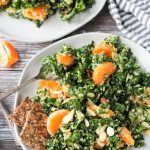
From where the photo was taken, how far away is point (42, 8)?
9.62ft

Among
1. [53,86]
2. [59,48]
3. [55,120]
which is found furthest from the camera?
[59,48]

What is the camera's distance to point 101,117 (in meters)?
2.68

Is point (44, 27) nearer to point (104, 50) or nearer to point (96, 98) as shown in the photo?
point (104, 50)

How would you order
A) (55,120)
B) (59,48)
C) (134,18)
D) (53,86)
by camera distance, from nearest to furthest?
(55,120) < (53,86) < (59,48) < (134,18)

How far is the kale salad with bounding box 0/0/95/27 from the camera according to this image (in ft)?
9.59

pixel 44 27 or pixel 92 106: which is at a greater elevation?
pixel 44 27

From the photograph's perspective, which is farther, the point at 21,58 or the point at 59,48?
the point at 21,58

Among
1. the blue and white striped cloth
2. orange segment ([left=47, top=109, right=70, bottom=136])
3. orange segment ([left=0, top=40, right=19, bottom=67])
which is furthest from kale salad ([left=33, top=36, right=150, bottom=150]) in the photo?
orange segment ([left=0, top=40, right=19, bottom=67])

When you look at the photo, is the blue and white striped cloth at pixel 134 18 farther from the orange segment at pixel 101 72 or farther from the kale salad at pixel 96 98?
the orange segment at pixel 101 72

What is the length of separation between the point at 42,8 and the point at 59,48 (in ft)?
0.79

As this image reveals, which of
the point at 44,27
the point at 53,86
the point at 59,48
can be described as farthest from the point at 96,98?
the point at 44,27

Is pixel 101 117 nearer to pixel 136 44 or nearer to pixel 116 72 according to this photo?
pixel 116 72

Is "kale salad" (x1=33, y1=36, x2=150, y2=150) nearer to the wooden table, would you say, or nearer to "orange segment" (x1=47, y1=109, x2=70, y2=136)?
"orange segment" (x1=47, y1=109, x2=70, y2=136)

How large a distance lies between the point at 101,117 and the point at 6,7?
840 millimetres
